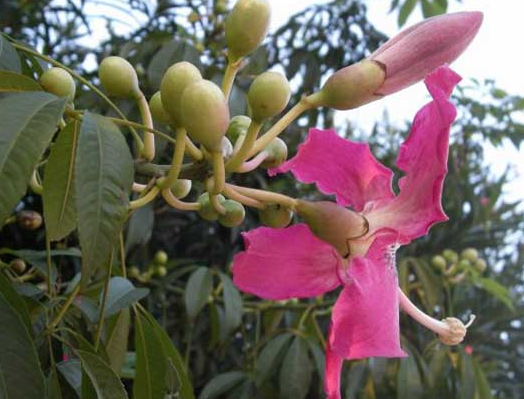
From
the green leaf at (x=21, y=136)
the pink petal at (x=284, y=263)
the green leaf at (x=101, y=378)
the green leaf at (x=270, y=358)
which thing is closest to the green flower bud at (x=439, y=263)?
the green leaf at (x=270, y=358)

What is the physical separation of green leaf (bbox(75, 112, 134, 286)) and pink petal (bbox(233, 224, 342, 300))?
0.54ft

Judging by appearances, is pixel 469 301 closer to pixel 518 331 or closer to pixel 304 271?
pixel 518 331

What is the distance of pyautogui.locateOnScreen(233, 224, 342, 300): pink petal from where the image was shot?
63 centimetres

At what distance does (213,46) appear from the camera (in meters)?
1.88

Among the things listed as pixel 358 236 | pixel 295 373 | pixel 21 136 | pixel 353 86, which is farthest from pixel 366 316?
pixel 295 373

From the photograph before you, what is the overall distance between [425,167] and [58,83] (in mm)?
334

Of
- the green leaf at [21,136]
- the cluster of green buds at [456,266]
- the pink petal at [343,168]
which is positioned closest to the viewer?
the green leaf at [21,136]

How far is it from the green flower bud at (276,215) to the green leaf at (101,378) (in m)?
0.18

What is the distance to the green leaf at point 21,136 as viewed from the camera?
0.45 meters

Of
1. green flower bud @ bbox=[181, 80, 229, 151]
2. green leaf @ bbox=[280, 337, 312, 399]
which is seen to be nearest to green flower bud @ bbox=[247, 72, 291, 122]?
green flower bud @ bbox=[181, 80, 229, 151]

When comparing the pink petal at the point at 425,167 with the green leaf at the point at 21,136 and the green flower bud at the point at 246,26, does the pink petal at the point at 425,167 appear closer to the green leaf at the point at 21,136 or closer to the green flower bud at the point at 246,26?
the green flower bud at the point at 246,26

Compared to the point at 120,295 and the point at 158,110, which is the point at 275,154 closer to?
the point at 158,110

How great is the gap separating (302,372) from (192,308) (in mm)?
251

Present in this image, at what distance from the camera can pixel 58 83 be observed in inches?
25.8
